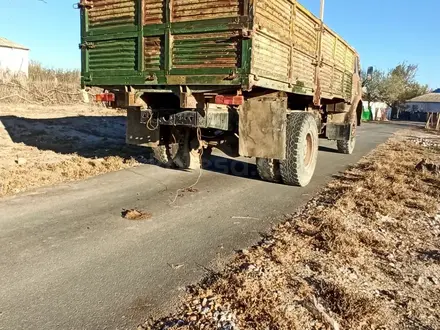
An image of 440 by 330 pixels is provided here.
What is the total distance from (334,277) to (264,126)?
117 inches

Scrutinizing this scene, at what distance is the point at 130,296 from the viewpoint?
298cm

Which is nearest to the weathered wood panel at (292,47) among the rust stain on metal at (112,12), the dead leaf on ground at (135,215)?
the rust stain on metal at (112,12)

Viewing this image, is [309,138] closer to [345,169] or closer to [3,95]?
[345,169]

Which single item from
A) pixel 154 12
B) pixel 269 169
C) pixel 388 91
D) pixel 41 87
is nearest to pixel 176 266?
pixel 269 169

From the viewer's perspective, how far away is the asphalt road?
2.83m

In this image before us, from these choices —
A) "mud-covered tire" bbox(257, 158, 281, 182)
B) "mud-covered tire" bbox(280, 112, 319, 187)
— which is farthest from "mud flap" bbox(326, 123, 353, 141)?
"mud-covered tire" bbox(257, 158, 281, 182)

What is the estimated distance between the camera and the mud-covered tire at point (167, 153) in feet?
25.9

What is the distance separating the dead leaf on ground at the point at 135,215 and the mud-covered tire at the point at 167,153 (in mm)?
2924

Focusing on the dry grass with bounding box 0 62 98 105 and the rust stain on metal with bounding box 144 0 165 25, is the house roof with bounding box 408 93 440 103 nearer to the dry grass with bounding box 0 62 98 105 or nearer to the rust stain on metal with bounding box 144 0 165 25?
the dry grass with bounding box 0 62 98 105

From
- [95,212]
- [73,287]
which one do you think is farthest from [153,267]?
[95,212]

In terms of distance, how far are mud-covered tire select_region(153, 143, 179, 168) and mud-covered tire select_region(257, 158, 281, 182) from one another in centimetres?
183

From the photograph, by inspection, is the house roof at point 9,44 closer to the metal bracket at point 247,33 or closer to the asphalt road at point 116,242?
the asphalt road at point 116,242

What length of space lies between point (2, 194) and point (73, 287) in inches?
133

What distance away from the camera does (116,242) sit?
13.3 ft
